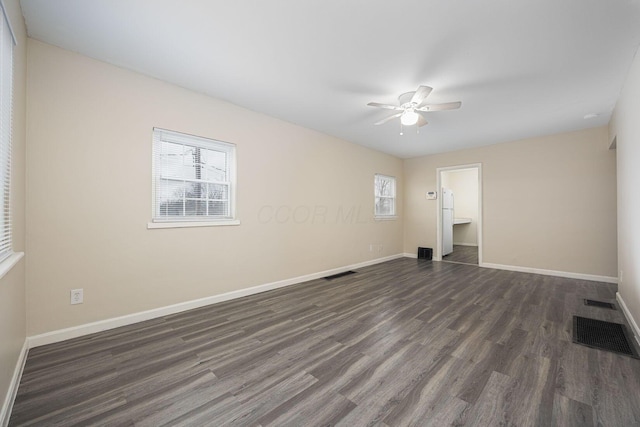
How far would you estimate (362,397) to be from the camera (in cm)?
159

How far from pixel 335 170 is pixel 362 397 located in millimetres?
3829

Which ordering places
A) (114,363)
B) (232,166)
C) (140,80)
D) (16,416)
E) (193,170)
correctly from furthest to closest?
(232,166) → (193,170) → (140,80) → (114,363) → (16,416)

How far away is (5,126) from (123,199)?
1070 mm

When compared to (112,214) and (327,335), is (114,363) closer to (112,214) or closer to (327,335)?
(112,214)

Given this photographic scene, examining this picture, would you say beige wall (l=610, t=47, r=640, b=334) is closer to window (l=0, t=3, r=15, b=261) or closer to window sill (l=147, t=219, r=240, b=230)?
window sill (l=147, t=219, r=240, b=230)

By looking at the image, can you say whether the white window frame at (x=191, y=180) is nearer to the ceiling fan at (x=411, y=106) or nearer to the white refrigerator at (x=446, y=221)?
the ceiling fan at (x=411, y=106)

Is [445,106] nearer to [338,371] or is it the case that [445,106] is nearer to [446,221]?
[338,371]

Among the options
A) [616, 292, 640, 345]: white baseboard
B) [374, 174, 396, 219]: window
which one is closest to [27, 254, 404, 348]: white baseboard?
[374, 174, 396, 219]: window

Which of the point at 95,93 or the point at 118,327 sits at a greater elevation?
the point at 95,93

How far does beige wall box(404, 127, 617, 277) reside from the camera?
4227mm

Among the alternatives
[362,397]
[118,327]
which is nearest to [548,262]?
[362,397]

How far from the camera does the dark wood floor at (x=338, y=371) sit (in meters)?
1.46

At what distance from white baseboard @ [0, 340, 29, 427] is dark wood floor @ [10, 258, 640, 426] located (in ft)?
0.12

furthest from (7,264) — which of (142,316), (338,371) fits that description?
(338,371)
